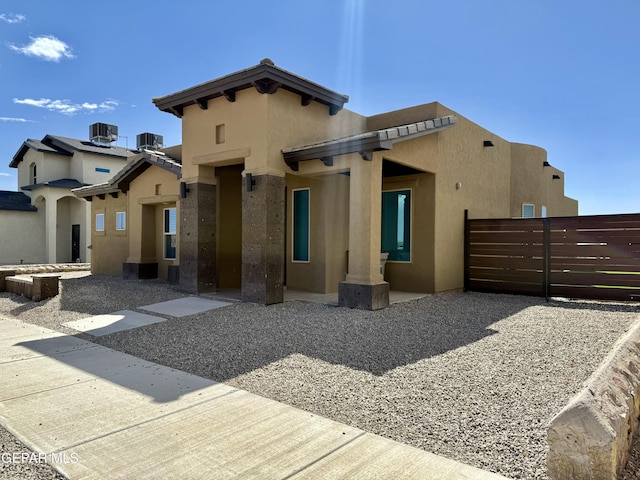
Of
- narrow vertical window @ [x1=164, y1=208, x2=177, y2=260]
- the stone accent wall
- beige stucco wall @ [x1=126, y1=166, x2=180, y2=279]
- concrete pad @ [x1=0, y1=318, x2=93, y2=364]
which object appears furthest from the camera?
beige stucco wall @ [x1=126, y1=166, x2=180, y2=279]

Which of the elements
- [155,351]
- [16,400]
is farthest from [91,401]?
[155,351]

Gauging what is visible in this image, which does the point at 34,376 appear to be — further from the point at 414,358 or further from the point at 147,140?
the point at 147,140

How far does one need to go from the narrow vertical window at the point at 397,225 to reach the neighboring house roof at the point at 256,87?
117 inches

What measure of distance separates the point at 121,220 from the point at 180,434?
15.1m

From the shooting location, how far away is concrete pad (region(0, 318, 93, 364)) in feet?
20.4

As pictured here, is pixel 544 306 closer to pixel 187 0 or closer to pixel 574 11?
pixel 574 11

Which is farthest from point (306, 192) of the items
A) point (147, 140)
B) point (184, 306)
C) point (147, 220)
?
point (147, 140)

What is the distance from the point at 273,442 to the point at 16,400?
2893 millimetres

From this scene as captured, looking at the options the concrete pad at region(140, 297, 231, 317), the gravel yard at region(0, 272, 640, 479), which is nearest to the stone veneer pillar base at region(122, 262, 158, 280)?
the gravel yard at region(0, 272, 640, 479)

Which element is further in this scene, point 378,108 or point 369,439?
point 378,108

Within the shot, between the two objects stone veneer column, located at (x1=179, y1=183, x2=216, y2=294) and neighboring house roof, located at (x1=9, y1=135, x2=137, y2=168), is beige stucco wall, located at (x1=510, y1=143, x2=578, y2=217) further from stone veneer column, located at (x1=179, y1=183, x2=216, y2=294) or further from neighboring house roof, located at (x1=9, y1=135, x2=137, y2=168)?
neighboring house roof, located at (x1=9, y1=135, x2=137, y2=168)

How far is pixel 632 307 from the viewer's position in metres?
10.0

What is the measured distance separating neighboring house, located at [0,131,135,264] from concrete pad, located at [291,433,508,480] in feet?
88.8

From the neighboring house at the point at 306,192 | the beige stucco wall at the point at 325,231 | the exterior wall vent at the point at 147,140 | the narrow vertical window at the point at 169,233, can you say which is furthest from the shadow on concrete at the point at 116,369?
the exterior wall vent at the point at 147,140
